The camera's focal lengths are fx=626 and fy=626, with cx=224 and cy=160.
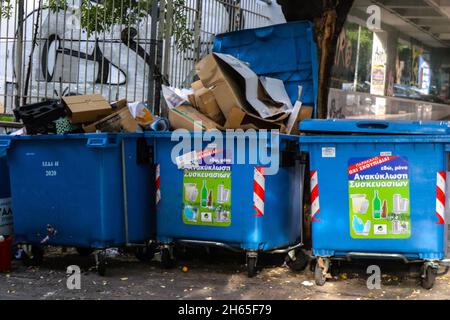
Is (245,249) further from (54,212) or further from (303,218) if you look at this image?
(54,212)

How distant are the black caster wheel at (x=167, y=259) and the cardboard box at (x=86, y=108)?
137cm

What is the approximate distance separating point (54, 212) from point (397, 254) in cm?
297

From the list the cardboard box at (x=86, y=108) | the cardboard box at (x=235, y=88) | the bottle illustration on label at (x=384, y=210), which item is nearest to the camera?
the bottle illustration on label at (x=384, y=210)

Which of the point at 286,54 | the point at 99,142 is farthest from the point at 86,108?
A: the point at 286,54

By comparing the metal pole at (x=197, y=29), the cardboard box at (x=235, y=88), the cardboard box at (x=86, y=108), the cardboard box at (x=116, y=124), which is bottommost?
the cardboard box at (x=116, y=124)

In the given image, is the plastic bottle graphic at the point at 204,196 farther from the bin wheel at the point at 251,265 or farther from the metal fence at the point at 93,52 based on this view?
the metal fence at the point at 93,52

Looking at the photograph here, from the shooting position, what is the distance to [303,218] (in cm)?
623

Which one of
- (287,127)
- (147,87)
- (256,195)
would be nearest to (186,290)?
(256,195)

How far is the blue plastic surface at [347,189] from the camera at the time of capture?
16.4 feet

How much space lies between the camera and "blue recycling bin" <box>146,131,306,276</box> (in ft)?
17.6

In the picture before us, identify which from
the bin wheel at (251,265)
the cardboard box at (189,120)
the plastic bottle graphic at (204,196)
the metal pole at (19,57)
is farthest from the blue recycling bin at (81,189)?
the metal pole at (19,57)

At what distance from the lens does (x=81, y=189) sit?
5441mm

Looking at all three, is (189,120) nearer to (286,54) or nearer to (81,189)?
(81,189)

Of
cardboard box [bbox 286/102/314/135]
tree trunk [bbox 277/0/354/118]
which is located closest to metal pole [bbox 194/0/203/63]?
tree trunk [bbox 277/0/354/118]
